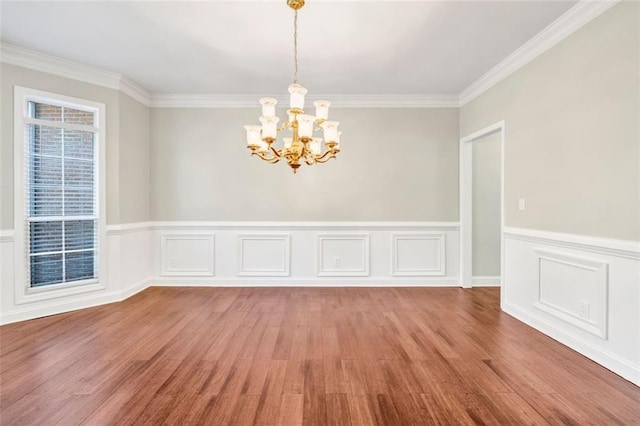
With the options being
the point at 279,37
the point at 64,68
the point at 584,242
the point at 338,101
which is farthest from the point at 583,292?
the point at 64,68

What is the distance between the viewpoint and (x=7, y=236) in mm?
3355

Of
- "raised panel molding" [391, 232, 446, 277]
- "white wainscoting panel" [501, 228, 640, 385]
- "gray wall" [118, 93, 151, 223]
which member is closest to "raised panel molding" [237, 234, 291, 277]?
"gray wall" [118, 93, 151, 223]

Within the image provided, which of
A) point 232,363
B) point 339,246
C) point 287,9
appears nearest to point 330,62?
point 287,9

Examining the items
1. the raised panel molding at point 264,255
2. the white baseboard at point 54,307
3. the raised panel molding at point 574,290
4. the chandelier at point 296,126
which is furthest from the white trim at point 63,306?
the raised panel molding at point 574,290

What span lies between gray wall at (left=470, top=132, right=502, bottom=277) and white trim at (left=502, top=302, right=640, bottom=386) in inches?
54.2

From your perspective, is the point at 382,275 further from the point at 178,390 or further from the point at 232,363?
the point at 178,390

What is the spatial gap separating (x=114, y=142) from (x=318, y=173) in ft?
9.00

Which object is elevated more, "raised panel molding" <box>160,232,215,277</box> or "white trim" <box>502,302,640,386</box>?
"raised panel molding" <box>160,232,215,277</box>

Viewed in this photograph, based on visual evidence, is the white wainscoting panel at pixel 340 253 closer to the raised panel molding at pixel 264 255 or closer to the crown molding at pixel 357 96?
the raised panel molding at pixel 264 255

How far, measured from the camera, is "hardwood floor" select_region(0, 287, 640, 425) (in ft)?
6.25

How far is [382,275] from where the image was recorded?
4832 mm

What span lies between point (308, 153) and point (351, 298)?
2.28 meters

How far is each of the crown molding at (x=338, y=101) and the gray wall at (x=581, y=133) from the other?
1.18 metres

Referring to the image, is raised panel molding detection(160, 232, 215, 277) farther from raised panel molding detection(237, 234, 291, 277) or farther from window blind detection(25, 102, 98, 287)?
window blind detection(25, 102, 98, 287)
